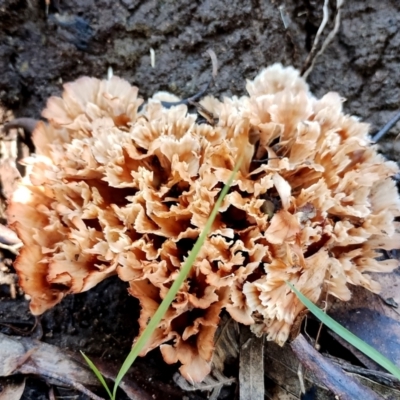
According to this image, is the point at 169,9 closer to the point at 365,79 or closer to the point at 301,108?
the point at 301,108

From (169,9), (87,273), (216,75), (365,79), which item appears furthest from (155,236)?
(365,79)

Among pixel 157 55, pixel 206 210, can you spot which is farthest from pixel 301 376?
pixel 157 55

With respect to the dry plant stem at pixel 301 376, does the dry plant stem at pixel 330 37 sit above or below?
above

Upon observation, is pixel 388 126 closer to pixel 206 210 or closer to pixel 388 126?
pixel 388 126

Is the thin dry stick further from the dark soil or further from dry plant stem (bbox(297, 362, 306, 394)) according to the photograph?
dry plant stem (bbox(297, 362, 306, 394))

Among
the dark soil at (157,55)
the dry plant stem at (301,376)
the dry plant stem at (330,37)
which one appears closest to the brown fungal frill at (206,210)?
the dry plant stem at (301,376)

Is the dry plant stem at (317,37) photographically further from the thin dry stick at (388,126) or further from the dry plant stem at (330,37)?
the thin dry stick at (388,126)
